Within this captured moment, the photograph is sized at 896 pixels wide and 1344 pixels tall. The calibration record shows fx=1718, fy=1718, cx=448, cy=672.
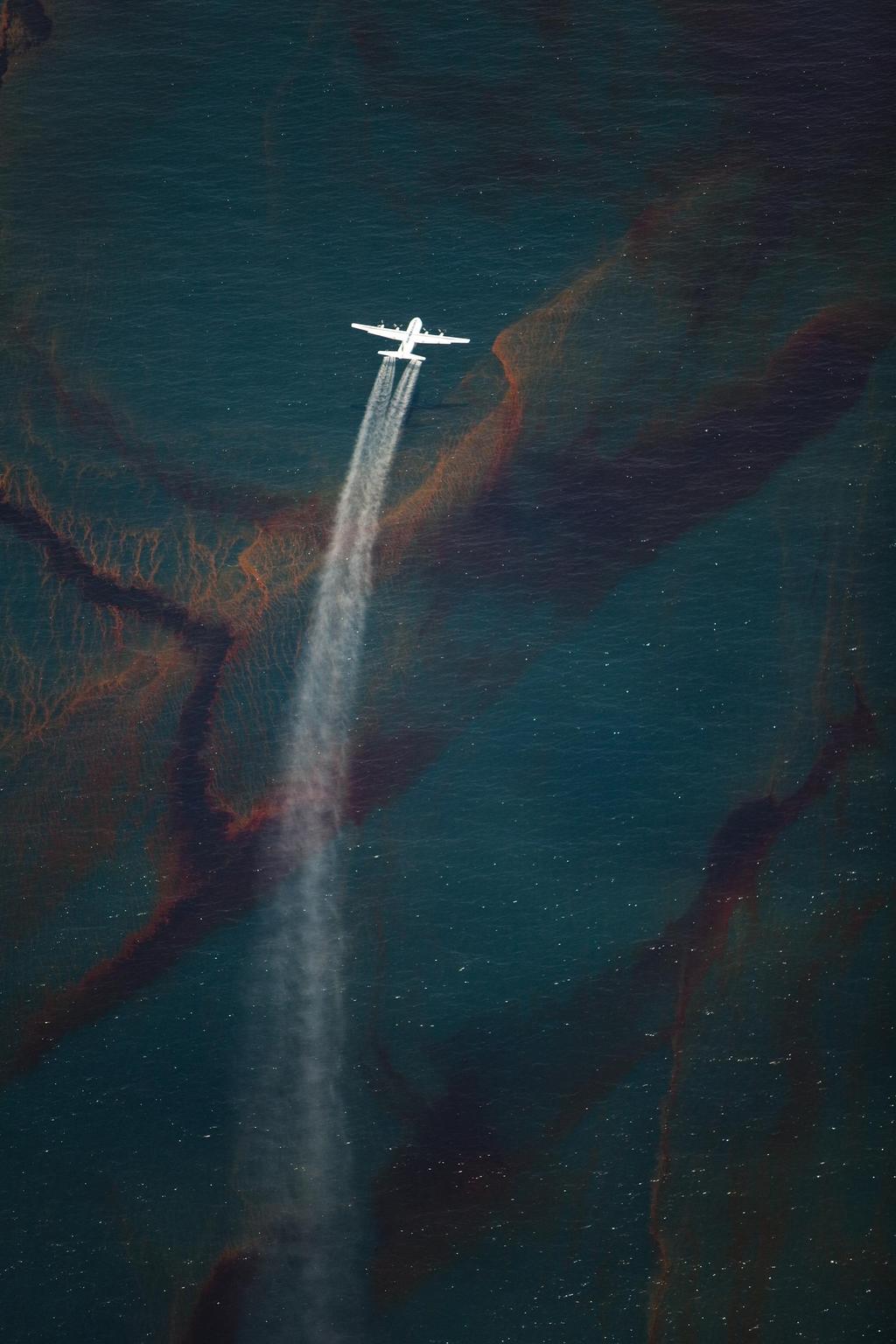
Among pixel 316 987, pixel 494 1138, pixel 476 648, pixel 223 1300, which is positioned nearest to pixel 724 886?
pixel 494 1138

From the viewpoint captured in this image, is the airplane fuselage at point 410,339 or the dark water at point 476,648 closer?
the dark water at point 476,648

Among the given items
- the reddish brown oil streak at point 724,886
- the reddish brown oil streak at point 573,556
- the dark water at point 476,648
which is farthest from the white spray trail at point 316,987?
the reddish brown oil streak at point 724,886

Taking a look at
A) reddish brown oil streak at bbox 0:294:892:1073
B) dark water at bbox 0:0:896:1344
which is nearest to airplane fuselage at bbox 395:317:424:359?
dark water at bbox 0:0:896:1344

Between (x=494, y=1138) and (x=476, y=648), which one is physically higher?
(x=476, y=648)

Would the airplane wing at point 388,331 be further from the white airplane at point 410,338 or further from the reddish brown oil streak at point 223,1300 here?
the reddish brown oil streak at point 223,1300

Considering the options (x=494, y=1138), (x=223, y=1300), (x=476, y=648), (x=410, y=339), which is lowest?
(x=223, y=1300)

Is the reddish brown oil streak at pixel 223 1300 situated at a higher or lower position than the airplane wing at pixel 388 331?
lower

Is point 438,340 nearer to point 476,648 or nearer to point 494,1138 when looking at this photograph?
point 476,648
